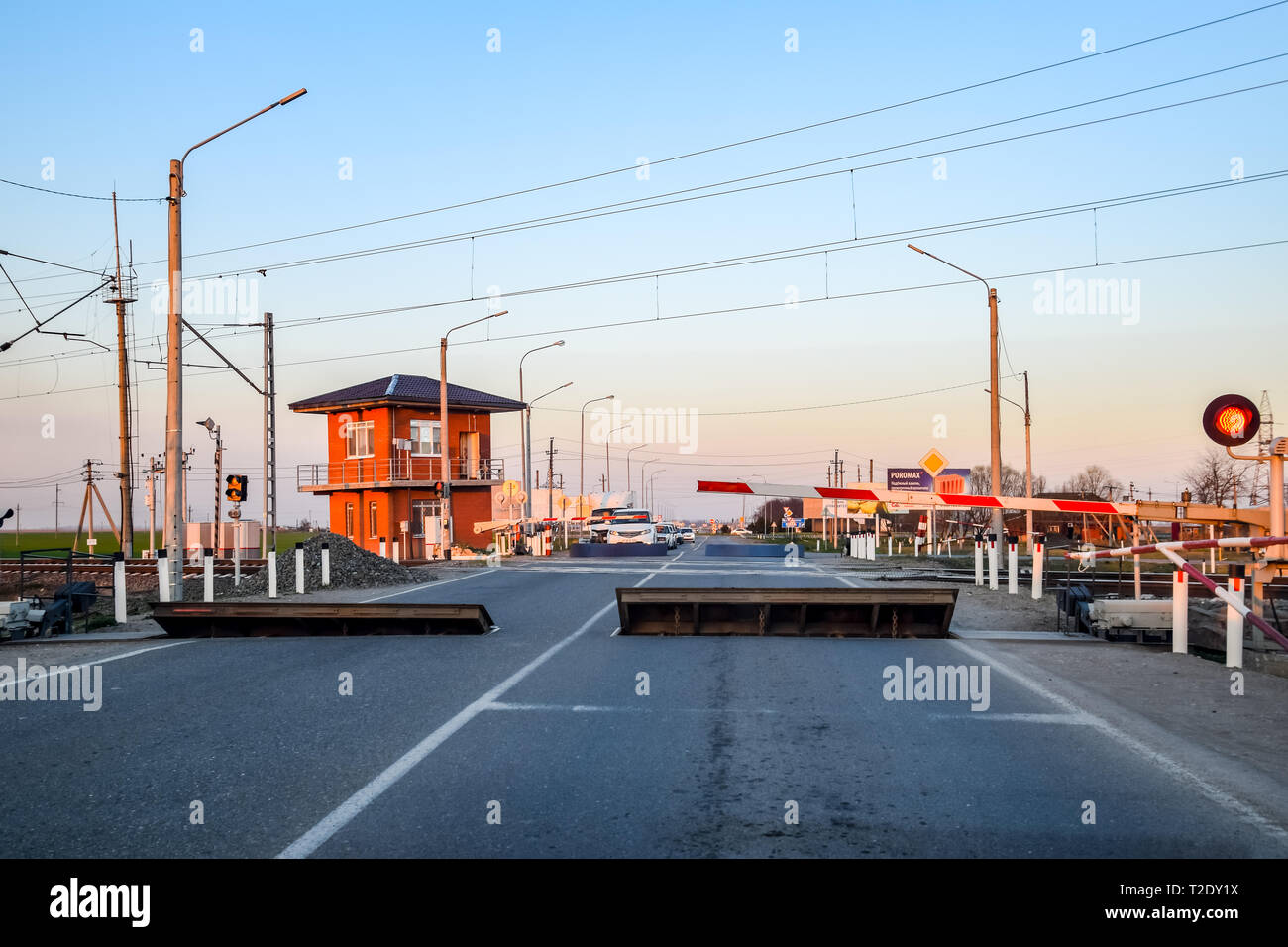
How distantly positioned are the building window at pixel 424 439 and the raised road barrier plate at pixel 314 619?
43.2 m

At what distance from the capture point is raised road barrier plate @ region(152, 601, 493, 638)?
14602 mm

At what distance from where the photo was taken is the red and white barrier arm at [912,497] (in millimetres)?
15516

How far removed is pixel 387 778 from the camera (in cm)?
668

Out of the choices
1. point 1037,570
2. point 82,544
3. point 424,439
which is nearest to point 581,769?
point 1037,570

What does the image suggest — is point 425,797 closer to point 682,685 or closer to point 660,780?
point 660,780

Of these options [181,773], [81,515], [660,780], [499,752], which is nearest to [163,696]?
[181,773]

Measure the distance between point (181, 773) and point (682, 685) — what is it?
4819 millimetres

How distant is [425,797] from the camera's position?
6.19 metres

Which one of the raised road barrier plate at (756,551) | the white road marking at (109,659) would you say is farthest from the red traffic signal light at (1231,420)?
the raised road barrier plate at (756,551)

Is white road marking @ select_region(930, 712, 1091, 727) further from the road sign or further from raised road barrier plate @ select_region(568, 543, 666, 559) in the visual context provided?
raised road barrier plate @ select_region(568, 543, 666, 559)

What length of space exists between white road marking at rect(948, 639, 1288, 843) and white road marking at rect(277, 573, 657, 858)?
15.3 feet

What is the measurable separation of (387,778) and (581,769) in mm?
1174

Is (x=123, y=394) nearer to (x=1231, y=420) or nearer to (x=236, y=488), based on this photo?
(x=236, y=488)

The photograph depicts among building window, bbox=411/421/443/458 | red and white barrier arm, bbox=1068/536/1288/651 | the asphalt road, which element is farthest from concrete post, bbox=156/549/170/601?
building window, bbox=411/421/443/458
